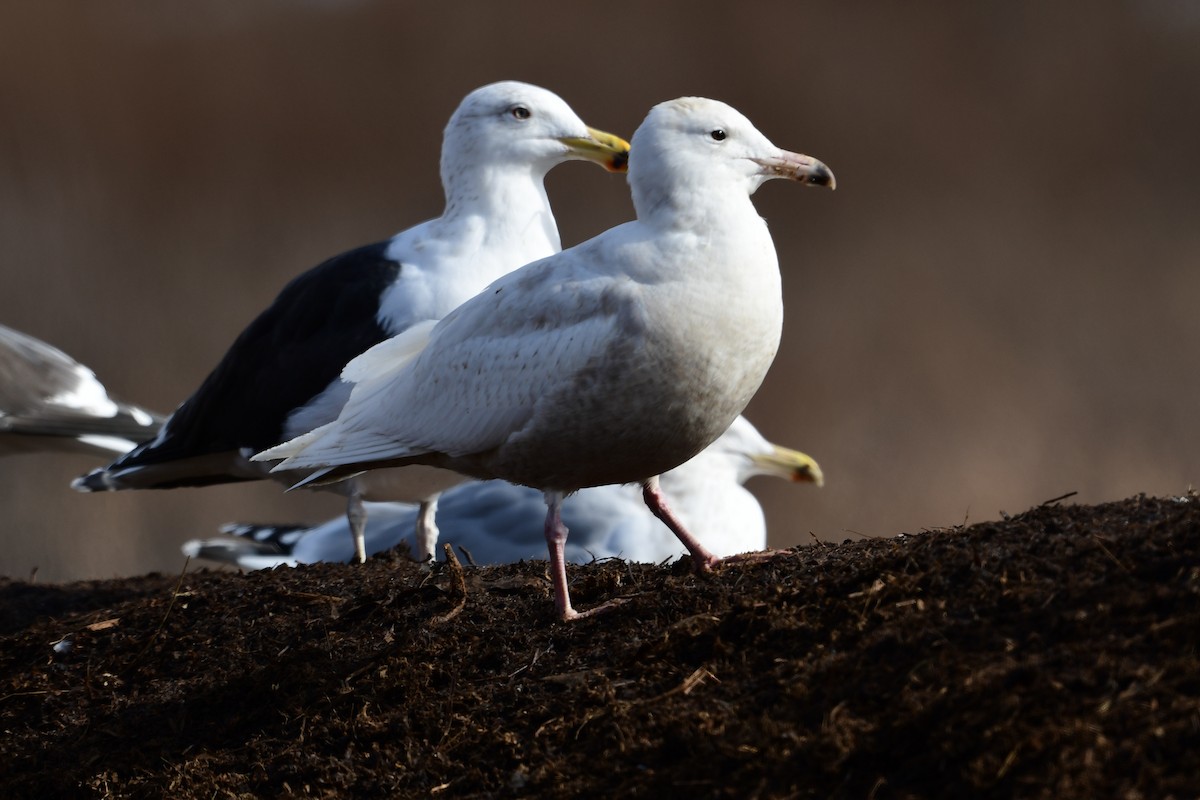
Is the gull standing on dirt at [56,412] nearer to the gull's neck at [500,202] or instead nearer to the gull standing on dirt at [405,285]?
the gull standing on dirt at [405,285]

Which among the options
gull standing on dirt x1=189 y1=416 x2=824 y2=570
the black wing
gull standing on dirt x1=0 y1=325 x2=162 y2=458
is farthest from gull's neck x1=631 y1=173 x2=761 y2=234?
gull standing on dirt x1=0 y1=325 x2=162 y2=458

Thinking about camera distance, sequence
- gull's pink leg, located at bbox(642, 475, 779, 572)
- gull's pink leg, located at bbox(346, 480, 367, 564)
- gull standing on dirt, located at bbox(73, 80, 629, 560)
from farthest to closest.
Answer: gull's pink leg, located at bbox(346, 480, 367, 564) < gull standing on dirt, located at bbox(73, 80, 629, 560) < gull's pink leg, located at bbox(642, 475, 779, 572)

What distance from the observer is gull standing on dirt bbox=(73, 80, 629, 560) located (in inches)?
203

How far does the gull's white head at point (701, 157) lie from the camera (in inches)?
135

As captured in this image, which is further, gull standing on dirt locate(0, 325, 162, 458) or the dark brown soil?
gull standing on dirt locate(0, 325, 162, 458)

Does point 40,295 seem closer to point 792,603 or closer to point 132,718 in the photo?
point 132,718

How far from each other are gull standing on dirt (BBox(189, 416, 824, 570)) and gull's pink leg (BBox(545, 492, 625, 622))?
175 cm

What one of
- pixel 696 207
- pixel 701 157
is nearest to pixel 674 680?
pixel 696 207

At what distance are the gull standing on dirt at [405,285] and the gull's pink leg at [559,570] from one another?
1578 mm

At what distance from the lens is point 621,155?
5.16m

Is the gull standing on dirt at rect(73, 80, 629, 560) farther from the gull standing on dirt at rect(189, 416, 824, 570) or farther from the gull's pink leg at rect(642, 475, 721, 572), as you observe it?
the gull's pink leg at rect(642, 475, 721, 572)

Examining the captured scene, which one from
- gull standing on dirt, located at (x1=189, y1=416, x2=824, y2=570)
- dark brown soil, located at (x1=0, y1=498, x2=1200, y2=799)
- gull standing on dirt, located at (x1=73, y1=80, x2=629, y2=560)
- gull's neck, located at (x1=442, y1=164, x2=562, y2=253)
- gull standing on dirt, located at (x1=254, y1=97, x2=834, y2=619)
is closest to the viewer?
dark brown soil, located at (x1=0, y1=498, x2=1200, y2=799)

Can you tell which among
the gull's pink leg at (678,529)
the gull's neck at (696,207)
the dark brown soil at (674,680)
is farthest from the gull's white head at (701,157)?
the dark brown soil at (674,680)

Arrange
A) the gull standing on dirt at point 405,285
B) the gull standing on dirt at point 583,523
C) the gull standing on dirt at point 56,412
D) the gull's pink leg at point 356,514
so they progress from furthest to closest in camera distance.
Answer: the gull standing on dirt at point 56,412, the gull standing on dirt at point 583,523, the gull's pink leg at point 356,514, the gull standing on dirt at point 405,285
